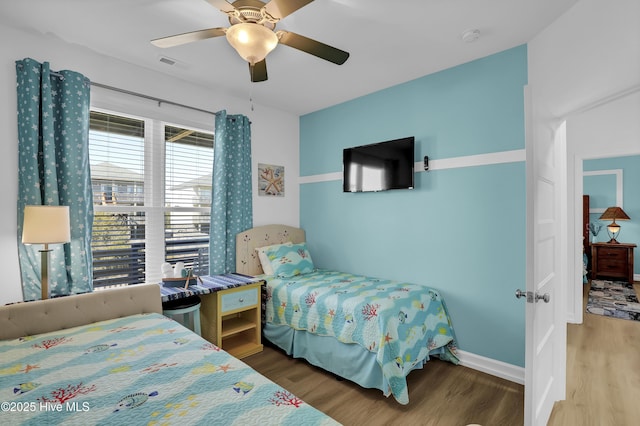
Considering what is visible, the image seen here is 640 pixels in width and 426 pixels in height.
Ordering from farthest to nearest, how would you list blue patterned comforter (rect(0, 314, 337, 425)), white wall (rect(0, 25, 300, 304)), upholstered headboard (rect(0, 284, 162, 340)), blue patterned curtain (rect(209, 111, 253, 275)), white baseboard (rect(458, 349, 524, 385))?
blue patterned curtain (rect(209, 111, 253, 275)) → white baseboard (rect(458, 349, 524, 385)) → white wall (rect(0, 25, 300, 304)) → upholstered headboard (rect(0, 284, 162, 340)) → blue patterned comforter (rect(0, 314, 337, 425))

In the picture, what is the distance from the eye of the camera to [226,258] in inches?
130

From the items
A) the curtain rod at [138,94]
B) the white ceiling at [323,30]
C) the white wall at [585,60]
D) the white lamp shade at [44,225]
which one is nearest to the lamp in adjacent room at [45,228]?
the white lamp shade at [44,225]

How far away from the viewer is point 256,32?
60.8 inches

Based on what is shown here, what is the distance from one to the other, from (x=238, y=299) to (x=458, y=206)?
2168 millimetres

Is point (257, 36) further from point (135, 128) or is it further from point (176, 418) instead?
point (135, 128)

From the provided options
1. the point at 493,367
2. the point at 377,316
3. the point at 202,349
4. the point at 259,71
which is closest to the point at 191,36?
the point at 259,71

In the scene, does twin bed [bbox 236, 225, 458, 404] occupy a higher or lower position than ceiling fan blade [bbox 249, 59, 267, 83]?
lower

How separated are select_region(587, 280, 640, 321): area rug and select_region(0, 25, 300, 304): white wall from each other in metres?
4.23

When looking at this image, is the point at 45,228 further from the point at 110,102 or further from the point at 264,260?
the point at 264,260

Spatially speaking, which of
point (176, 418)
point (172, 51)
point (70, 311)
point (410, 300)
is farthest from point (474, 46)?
point (70, 311)

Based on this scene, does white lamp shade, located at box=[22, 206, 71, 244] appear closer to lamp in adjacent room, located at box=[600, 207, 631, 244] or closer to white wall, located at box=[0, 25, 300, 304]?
white wall, located at box=[0, 25, 300, 304]

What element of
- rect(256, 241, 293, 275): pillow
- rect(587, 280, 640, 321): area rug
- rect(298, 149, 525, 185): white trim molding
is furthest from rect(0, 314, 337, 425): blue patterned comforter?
rect(587, 280, 640, 321): area rug

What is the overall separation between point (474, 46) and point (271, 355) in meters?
3.18

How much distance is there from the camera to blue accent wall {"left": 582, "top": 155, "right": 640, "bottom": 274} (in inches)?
218
